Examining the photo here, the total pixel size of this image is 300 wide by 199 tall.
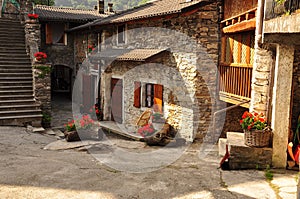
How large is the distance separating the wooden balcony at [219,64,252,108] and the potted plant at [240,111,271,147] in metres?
1.85

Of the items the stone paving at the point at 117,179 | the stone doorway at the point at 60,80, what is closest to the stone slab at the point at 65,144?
the stone paving at the point at 117,179

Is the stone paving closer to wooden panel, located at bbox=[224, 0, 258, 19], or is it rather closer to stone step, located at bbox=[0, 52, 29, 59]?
wooden panel, located at bbox=[224, 0, 258, 19]

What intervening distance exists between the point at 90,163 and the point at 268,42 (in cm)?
493

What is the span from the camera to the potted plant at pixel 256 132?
6.65m

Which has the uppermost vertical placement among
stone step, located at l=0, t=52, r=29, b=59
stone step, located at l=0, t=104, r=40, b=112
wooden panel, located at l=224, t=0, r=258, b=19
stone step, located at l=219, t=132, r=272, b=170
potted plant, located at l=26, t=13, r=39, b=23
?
potted plant, located at l=26, t=13, r=39, b=23

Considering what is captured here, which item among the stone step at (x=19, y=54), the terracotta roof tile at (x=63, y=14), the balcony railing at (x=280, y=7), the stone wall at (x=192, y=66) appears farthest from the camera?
the terracotta roof tile at (x=63, y=14)

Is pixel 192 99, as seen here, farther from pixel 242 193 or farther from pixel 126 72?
pixel 242 193

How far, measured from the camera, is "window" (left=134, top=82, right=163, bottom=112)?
462 inches

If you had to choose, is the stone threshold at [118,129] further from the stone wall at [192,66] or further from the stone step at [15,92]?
the stone step at [15,92]

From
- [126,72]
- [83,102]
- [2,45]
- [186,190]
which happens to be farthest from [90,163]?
[83,102]

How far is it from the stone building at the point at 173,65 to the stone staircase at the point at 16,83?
334cm

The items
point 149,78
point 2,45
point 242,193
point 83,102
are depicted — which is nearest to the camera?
point 242,193

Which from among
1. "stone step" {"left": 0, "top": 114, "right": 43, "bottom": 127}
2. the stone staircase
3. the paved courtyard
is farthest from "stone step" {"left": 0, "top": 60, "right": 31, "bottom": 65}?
the paved courtyard

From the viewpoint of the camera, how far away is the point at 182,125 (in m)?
10.8
